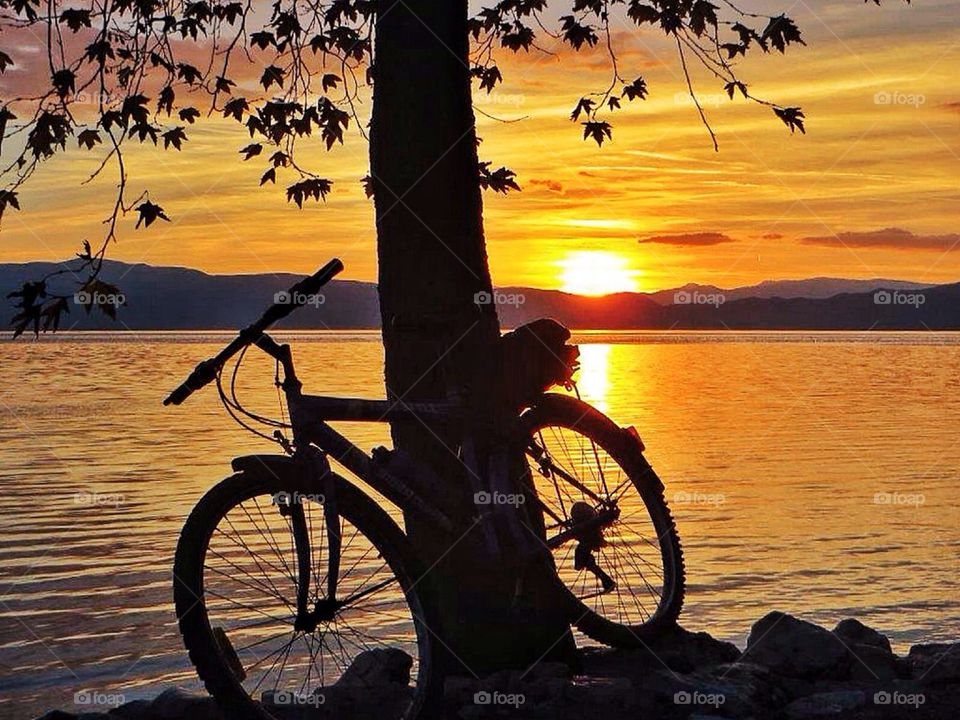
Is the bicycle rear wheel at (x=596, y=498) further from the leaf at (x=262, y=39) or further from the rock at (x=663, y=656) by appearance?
the leaf at (x=262, y=39)

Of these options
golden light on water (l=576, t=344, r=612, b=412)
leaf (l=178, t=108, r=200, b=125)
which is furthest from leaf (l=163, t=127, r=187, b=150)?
golden light on water (l=576, t=344, r=612, b=412)

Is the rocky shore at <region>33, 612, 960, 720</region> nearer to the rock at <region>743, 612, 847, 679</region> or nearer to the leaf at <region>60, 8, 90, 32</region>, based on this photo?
the rock at <region>743, 612, 847, 679</region>

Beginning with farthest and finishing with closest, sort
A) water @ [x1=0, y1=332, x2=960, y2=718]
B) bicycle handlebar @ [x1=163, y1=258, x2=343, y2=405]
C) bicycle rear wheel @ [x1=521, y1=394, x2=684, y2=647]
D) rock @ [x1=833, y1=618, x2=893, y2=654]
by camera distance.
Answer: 1. water @ [x1=0, y1=332, x2=960, y2=718]
2. rock @ [x1=833, y1=618, x2=893, y2=654]
3. bicycle rear wheel @ [x1=521, y1=394, x2=684, y2=647]
4. bicycle handlebar @ [x1=163, y1=258, x2=343, y2=405]

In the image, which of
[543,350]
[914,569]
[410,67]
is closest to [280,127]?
[410,67]

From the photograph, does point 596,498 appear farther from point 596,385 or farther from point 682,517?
point 596,385

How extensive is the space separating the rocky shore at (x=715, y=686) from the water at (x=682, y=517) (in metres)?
2.44

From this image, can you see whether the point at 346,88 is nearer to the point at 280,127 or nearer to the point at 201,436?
the point at 280,127

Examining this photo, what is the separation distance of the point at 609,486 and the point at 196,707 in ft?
8.81

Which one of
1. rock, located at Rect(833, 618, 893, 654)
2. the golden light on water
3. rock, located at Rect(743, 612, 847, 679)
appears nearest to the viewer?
rock, located at Rect(743, 612, 847, 679)

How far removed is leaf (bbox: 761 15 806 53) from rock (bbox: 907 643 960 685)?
4393mm

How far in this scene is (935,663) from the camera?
7539 millimetres


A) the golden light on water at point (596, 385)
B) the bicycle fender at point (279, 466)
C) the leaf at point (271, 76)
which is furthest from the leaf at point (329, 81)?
the golden light on water at point (596, 385)

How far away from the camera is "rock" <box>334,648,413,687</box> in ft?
25.2

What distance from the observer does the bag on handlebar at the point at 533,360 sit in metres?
7.34
